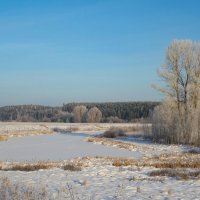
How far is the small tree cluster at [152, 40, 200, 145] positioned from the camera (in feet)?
148

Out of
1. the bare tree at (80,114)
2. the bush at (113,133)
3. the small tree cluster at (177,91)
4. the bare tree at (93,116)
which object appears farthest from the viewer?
the bare tree at (80,114)

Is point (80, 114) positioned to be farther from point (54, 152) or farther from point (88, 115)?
point (54, 152)

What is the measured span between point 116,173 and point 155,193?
17.7ft

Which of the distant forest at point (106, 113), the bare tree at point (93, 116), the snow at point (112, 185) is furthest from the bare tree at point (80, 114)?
the snow at point (112, 185)

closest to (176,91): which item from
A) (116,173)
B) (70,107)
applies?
(116,173)

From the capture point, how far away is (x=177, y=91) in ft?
154

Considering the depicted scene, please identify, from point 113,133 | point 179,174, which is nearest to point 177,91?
point 113,133

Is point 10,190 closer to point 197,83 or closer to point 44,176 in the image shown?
point 44,176

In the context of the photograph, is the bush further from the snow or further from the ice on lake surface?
the snow

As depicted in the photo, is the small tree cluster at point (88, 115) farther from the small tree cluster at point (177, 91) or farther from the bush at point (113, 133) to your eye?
the small tree cluster at point (177, 91)

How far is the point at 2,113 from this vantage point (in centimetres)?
19375

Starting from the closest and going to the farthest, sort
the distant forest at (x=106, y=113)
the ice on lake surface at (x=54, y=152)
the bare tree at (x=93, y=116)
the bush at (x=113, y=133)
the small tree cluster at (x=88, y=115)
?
1. the ice on lake surface at (x=54, y=152)
2. the bush at (x=113, y=133)
3. the bare tree at (x=93, y=116)
4. the small tree cluster at (x=88, y=115)
5. the distant forest at (x=106, y=113)

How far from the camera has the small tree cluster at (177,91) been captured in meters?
45.2

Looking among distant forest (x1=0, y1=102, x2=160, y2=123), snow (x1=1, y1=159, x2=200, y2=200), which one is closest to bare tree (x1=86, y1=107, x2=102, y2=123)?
distant forest (x1=0, y1=102, x2=160, y2=123)
